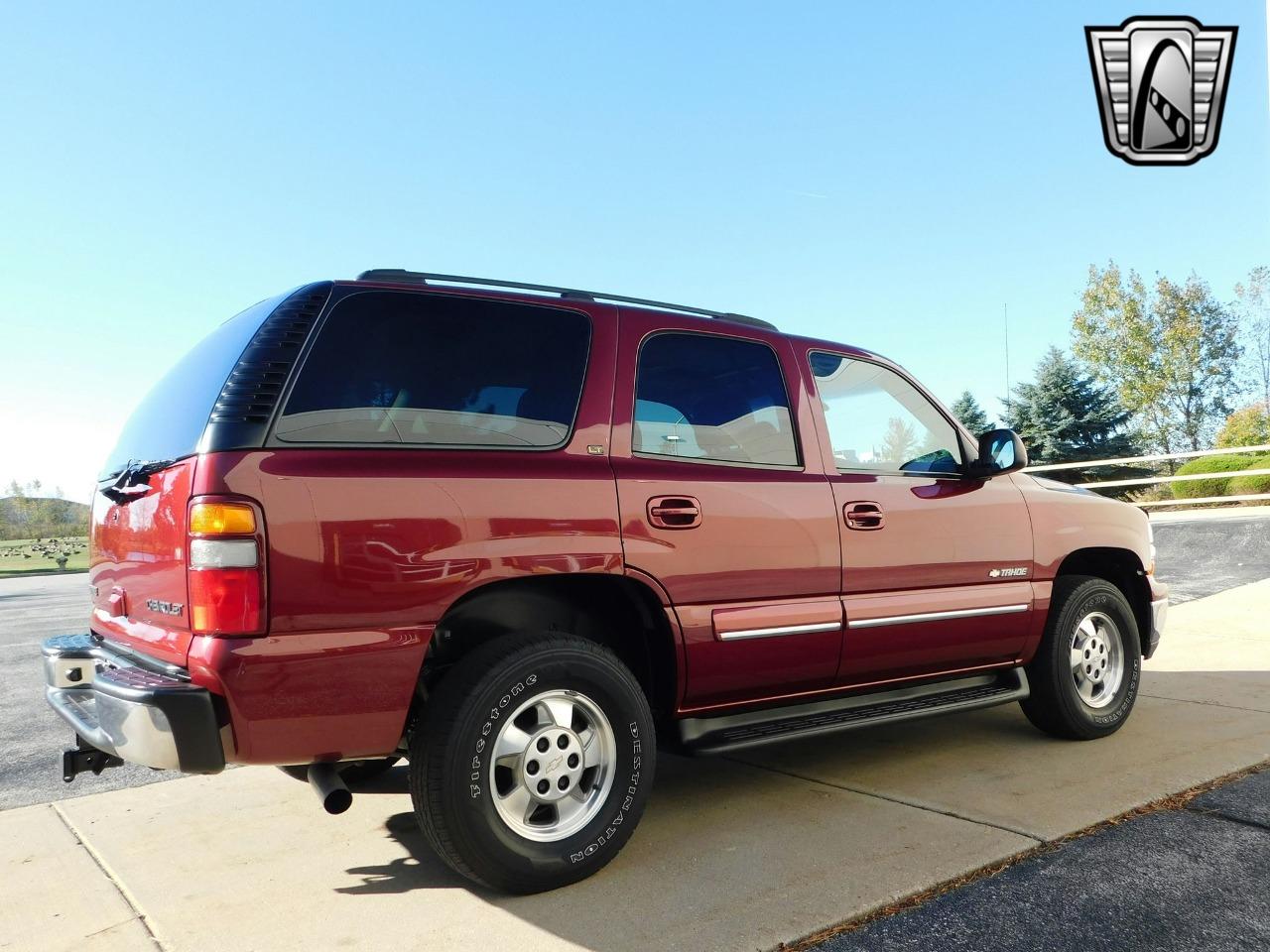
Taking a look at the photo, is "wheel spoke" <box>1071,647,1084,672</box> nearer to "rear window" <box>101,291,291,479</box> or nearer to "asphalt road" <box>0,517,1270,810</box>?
"rear window" <box>101,291,291,479</box>

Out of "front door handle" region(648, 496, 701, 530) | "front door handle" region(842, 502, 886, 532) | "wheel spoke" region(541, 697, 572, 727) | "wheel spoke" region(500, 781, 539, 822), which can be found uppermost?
"front door handle" region(648, 496, 701, 530)

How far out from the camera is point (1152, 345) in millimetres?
35031

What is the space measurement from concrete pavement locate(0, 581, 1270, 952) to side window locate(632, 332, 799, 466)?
4.54 ft

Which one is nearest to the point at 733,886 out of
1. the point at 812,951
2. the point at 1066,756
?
the point at 812,951

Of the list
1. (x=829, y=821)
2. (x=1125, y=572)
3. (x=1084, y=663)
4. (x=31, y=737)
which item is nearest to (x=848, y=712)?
(x=829, y=821)

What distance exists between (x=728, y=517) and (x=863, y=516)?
71 centimetres

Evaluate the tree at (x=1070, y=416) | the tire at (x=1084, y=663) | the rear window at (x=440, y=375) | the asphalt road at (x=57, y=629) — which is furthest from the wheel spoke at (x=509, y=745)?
the tree at (x=1070, y=416)

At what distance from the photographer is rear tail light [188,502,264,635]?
259 centimetres

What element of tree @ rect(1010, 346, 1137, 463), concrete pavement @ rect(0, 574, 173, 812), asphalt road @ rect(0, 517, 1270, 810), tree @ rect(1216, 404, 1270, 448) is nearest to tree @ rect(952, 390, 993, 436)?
tree @ rect(1010, 346, 1137, 463)

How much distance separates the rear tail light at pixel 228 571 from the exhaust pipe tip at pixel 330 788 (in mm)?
567

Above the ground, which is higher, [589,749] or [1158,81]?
[1158,81]

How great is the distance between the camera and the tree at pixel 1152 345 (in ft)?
115

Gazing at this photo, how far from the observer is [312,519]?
267cm

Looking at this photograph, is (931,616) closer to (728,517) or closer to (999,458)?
(999,458)
